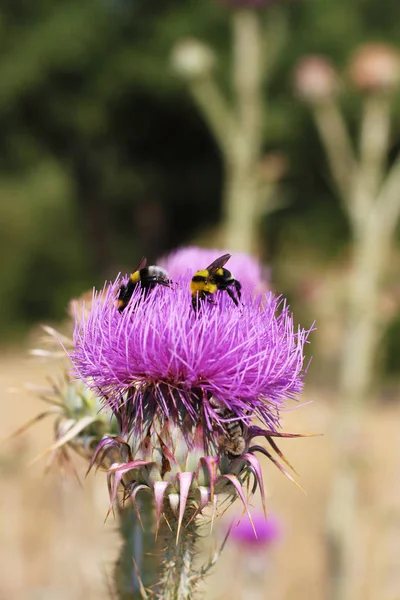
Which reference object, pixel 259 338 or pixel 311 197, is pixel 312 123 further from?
pixel 259 338

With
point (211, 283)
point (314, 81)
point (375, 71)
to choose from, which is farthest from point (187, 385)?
point (314, 81)

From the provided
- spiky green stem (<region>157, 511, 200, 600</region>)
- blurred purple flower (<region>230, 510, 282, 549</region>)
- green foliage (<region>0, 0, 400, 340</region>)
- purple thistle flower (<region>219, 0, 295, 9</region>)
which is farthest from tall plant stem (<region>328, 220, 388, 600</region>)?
green foliage (<region>0, 0, 400, 340</region>)

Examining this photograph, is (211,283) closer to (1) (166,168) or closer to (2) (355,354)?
(2) (355,354)

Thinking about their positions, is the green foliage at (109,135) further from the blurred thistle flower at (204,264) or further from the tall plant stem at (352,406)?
the blurred thistle flower at (204,264)

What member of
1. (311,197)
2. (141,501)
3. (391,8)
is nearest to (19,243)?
(311,197)

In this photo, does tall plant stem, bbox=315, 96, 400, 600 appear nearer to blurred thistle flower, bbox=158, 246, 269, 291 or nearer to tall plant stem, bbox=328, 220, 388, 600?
tall plant stem, bbox=328, 220, 388, 600

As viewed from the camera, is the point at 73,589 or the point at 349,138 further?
the point at 349,138
